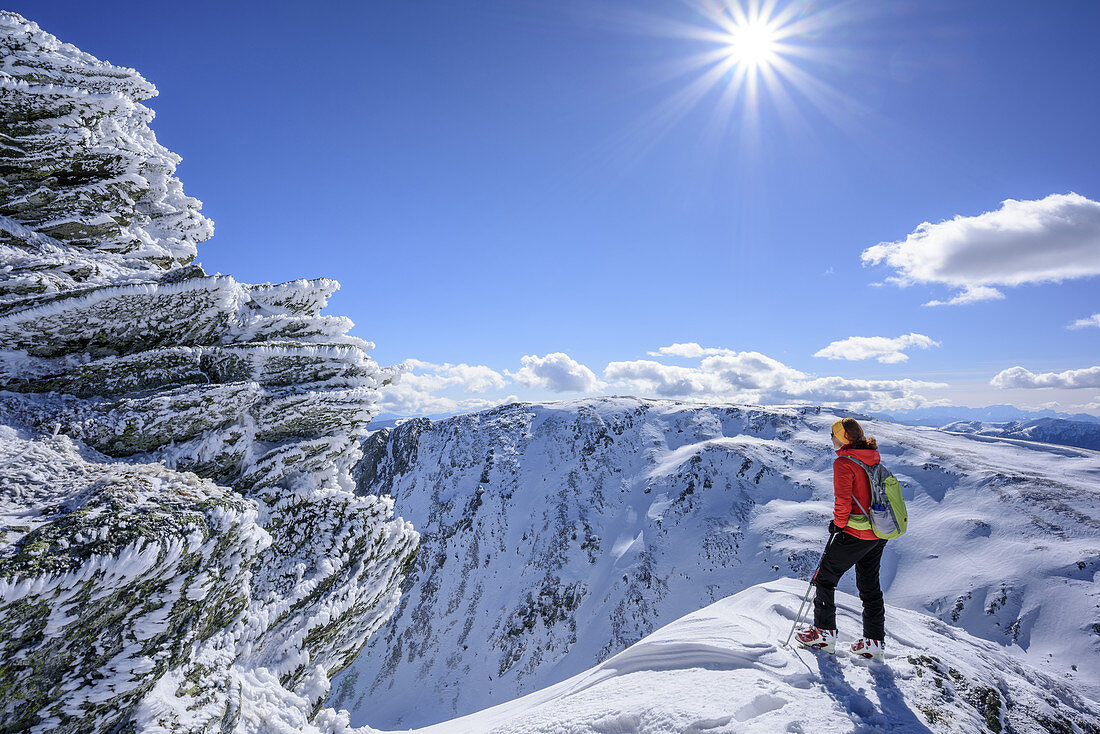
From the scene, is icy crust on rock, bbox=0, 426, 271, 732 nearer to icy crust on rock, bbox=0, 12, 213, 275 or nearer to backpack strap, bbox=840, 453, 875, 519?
icy crust on rock, bbox=0, 12, 213, 275

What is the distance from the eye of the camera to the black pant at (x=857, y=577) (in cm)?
719

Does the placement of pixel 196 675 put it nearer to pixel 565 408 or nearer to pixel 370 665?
pixel 370 665

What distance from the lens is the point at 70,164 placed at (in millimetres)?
11875

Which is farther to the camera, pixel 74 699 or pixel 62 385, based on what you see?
pixel 62 385

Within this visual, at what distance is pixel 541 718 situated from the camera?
6.31 m

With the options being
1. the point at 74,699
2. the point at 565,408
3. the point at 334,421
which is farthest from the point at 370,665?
the point at 74,699

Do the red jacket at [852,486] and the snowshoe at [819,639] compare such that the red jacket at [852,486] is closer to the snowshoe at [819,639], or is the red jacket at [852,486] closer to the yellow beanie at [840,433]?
the yellow beanie at [840,433]

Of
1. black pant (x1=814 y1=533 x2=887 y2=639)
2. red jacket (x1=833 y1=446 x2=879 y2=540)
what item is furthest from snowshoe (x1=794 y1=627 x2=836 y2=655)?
red jacket (x1=833 y1=446 x2=879 y2=540)

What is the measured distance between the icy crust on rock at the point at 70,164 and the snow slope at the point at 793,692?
13.5 m

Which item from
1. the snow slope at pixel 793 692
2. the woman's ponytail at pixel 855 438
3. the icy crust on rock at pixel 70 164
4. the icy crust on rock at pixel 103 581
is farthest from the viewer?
the icy crust on rock at pixel 70 164

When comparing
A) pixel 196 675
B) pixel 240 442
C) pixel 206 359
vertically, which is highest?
pixel 206 359

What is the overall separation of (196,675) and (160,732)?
3.16 feet

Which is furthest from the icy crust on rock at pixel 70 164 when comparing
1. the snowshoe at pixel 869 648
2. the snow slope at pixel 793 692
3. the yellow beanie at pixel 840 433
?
the snowshoe at pixel 869 648

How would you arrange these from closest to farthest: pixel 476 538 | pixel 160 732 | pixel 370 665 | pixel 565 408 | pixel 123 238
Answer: pixel 160 732
pixel 123 238
pixel 370 665
pixel 476 538
pixel 565 408
